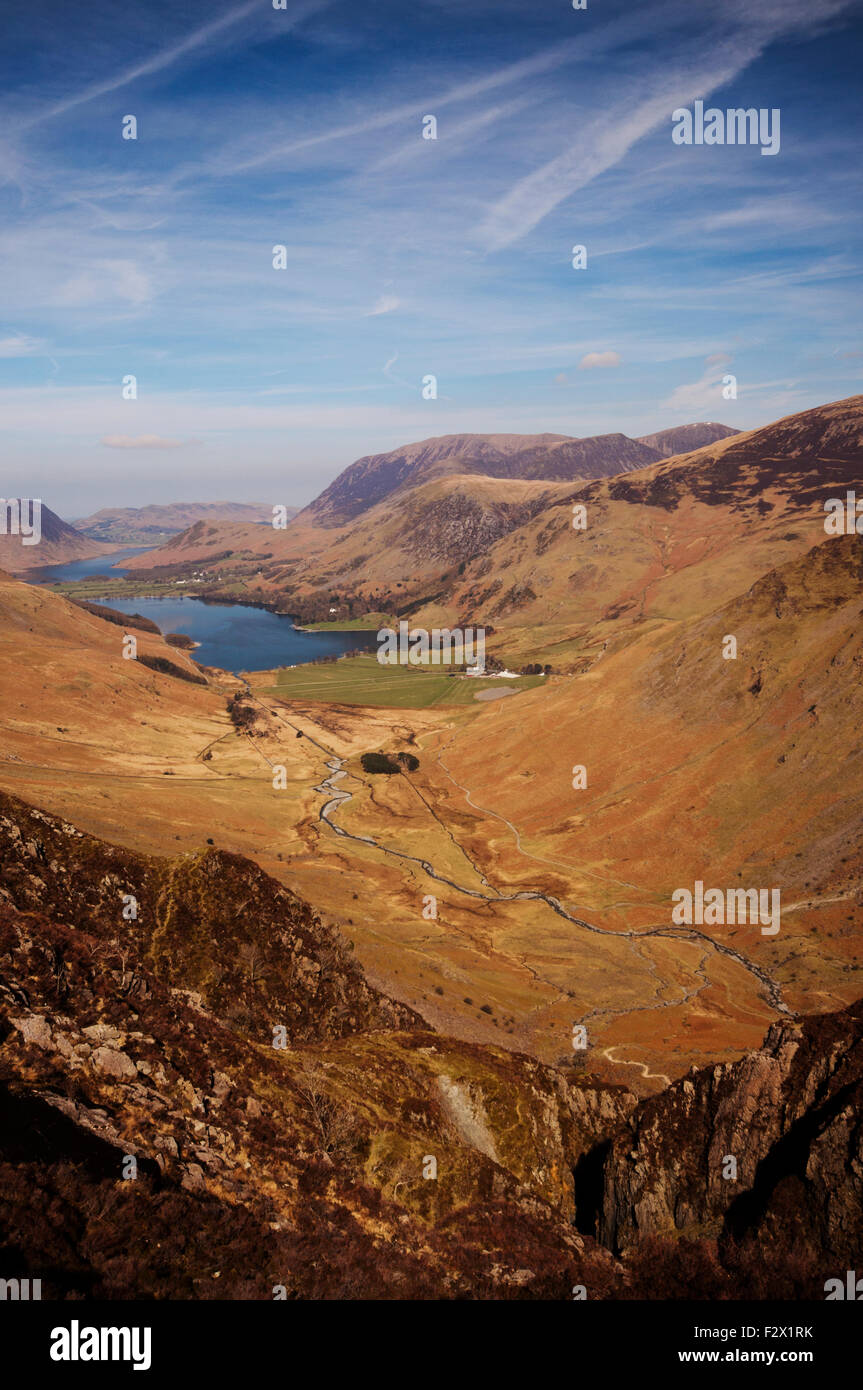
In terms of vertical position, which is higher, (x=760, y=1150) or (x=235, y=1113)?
(x=235, y=1113)

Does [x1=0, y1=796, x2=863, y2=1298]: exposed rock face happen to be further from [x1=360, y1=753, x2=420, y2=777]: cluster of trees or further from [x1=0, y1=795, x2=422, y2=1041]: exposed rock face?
[x1=360, y1=753, x2=420, y2=777]: cluster of trees

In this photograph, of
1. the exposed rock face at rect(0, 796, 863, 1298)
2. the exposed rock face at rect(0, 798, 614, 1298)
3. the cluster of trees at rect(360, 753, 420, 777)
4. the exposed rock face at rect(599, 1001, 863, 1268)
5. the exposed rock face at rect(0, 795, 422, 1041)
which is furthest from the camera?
the cluster of trees at rect(360, 753, 420, 777)

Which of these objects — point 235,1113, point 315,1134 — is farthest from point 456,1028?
point 235,1113

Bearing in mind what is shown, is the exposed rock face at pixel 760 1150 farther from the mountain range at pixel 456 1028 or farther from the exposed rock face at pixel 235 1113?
A: the exposed rock face at pixel 235 1113

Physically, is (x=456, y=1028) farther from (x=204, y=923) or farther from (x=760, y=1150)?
(x=760, y=1150)

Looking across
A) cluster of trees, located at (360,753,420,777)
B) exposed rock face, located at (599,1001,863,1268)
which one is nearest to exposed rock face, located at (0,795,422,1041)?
exposed rock face, located at (599,1001,863,1268)
